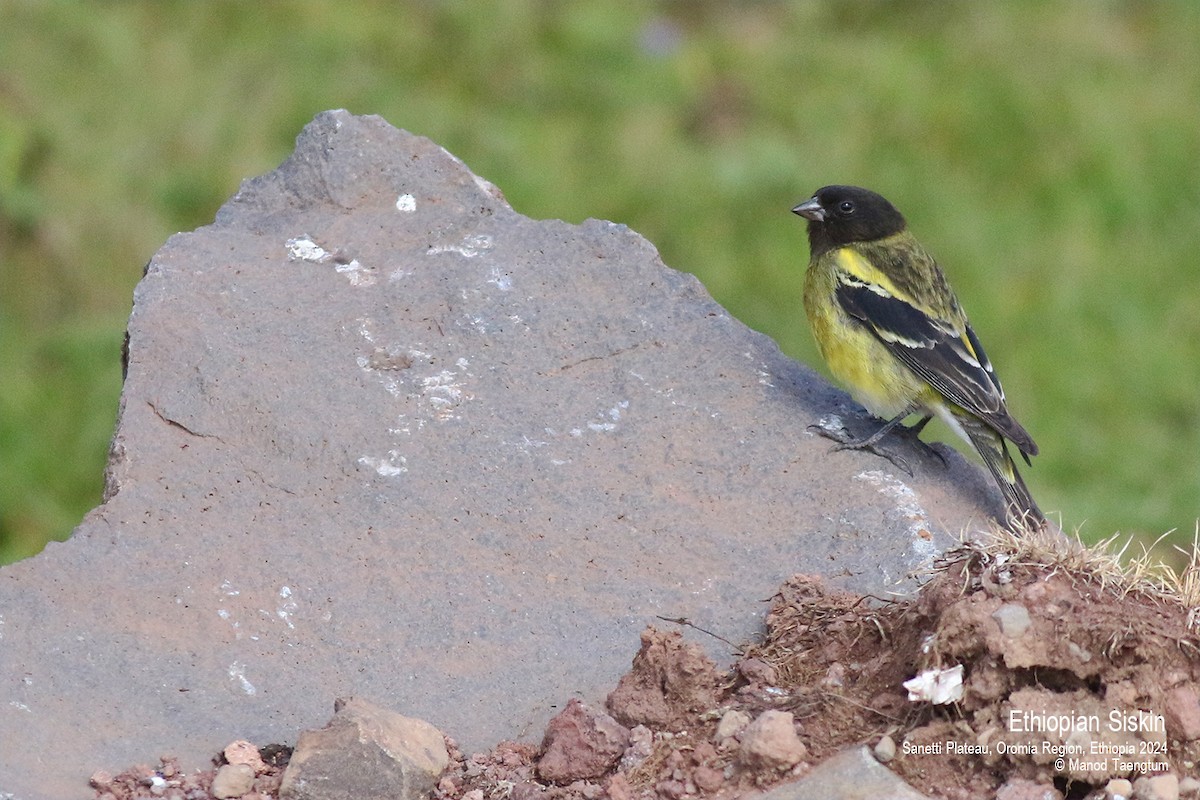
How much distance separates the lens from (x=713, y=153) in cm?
1184

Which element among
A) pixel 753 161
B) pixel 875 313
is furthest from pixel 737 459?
pixel 753 161

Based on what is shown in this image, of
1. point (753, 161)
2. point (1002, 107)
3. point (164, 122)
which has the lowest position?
point (164, 122)

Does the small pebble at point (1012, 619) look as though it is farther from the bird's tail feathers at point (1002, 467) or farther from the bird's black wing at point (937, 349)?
the bird's black wing at point (937, 349)

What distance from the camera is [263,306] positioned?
5.86m

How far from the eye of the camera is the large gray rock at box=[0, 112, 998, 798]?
4695mm

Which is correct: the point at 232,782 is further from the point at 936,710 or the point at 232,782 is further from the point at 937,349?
the point at 937,349

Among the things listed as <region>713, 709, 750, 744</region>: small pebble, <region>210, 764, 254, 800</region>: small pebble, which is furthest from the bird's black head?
<region>210, 764, 254, 800</region>: small pebble

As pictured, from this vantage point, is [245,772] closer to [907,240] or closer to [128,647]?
[128,647]

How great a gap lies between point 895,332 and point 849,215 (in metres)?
0.71

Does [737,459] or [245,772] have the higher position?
[737,459]

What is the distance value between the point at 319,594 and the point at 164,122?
685 cm

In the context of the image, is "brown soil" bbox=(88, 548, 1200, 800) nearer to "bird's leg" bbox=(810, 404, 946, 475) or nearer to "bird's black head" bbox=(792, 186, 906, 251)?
"bird's leg" bbox=(810, 404, 946, 475)

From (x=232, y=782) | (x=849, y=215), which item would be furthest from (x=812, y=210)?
(x=232, y=782)

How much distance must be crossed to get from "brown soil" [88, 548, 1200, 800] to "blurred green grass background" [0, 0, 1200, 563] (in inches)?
192
